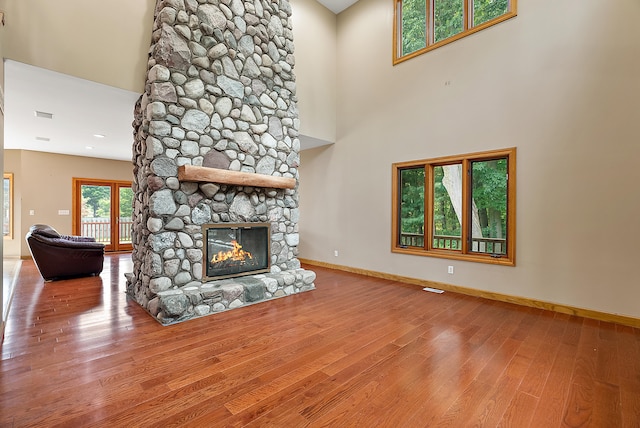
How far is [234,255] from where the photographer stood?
420cm

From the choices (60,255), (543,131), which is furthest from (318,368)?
(60,255)

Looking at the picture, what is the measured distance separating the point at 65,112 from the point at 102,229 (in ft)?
16.1

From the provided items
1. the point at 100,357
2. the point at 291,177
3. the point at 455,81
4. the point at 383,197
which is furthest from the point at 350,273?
the point at 100,357

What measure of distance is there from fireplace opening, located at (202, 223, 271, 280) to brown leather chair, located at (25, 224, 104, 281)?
3048 millimetres

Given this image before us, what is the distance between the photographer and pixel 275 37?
4617 mm

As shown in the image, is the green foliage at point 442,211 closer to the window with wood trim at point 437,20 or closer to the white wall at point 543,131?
the white wall at point 543,131

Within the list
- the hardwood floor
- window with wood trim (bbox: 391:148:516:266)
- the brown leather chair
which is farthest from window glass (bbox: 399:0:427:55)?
the brown leather chair

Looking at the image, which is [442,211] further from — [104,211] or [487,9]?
[104,211]

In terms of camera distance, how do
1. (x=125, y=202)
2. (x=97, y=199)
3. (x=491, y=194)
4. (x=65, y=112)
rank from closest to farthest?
(x=491, y=194) < (x=65, y=112) < (x=97, y=199) < (x=125, y=202)

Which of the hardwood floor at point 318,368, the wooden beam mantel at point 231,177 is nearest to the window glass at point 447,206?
the hardwood floor at point 318,368

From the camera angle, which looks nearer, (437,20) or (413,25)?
(437,20)

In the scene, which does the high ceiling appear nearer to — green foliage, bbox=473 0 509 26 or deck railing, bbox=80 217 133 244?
deck railing, bbox=80 217 133 244

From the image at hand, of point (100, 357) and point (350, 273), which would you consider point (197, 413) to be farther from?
point (350, 273)

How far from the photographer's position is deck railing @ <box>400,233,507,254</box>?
4.40 metres
